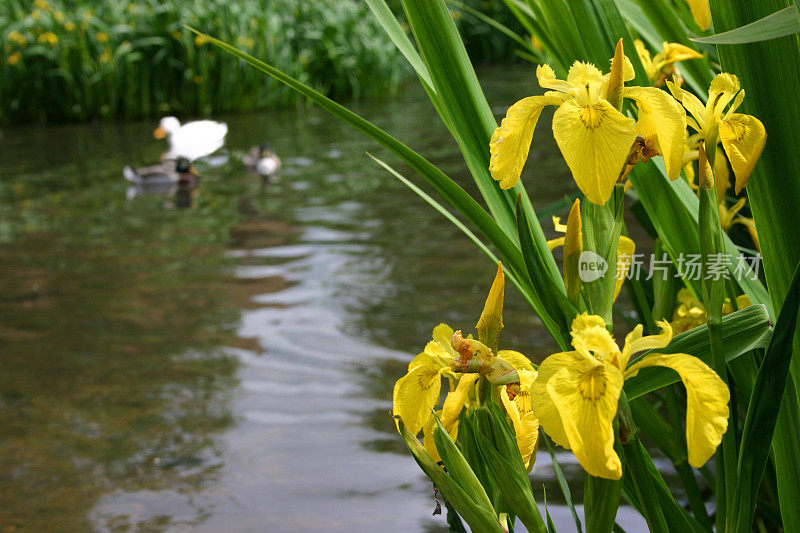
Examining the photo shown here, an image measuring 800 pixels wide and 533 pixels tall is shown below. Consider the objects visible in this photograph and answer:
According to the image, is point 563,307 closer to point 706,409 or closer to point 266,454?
point 706,409

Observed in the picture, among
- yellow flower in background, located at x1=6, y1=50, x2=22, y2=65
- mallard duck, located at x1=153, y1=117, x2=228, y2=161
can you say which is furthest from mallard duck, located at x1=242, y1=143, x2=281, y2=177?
yellow flower in background, located at x1=6, y1=50, x2=22, y2=65

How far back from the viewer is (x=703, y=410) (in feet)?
2.24

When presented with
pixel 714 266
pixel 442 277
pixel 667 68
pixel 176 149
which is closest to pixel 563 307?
pixel 714 266

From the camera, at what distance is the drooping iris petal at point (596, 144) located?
76 cm

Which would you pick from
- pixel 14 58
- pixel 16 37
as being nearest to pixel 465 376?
pixel 14 58

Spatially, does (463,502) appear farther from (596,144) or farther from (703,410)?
(596,144)

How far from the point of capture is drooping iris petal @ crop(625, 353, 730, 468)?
26.5 inches

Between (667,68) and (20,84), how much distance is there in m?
8.19

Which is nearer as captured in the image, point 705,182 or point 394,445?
point 705,182

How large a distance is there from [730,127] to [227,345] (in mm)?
2253

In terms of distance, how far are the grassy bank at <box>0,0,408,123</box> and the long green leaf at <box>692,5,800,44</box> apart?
797cm

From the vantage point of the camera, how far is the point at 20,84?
8.37 meters

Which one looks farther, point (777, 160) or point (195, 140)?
point (195, 140)

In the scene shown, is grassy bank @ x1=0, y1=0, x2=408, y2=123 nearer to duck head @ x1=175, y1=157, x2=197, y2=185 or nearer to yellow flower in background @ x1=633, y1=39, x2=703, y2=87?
duck head @ x1=175, y1=157, x2=197, y2=185
